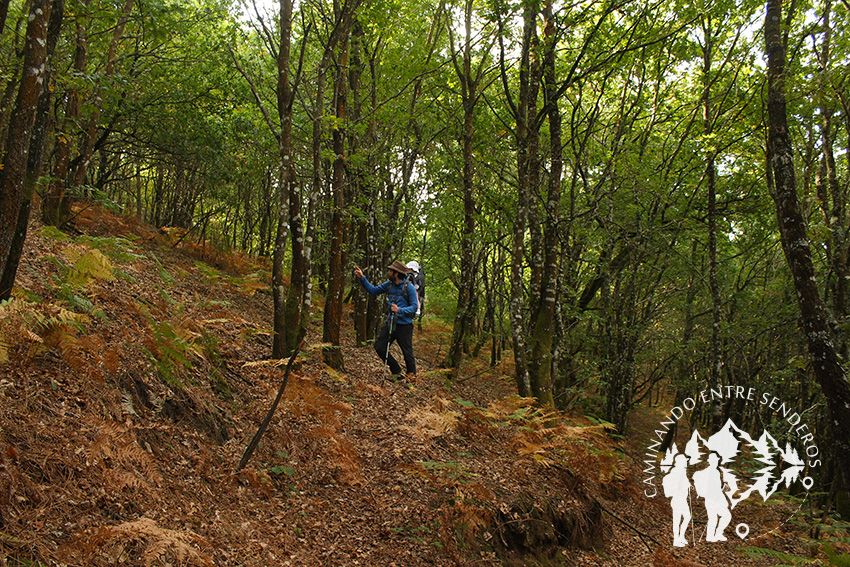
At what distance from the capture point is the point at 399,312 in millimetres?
8812

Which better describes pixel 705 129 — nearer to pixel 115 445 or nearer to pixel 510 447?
pixel 510 447

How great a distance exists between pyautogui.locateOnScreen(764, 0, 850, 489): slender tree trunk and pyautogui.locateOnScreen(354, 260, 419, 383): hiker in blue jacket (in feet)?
18.2

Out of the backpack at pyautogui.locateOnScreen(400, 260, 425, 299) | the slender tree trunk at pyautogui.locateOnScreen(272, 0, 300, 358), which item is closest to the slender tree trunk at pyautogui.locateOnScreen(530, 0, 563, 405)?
the backpack at pyautogui.locateOnScreen(400, 260, 425, 299)

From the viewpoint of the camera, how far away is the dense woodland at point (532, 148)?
25.8ft

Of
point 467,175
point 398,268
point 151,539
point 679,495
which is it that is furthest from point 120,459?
point 467,175

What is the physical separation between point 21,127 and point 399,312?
5999 mm

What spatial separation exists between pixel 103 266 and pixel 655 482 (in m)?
10.6

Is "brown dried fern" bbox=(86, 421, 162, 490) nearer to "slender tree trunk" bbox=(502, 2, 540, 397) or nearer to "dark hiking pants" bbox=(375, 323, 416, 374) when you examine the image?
"dark hiking pants" bbox=(375, 323, 416, 374)

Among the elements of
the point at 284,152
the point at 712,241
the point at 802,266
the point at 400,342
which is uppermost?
A: the point at 712,241

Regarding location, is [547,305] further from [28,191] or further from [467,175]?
[28,191]

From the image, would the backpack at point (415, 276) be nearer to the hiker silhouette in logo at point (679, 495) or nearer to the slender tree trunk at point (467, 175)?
the slender tree trunk at point (467, 175)

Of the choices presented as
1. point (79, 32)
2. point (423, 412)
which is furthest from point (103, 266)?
point (79, 32)

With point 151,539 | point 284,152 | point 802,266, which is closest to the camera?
point 151,539

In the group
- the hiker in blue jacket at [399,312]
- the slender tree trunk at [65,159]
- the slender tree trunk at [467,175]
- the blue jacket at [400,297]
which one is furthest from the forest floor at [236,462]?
the slender tree trunk at [467,175]
